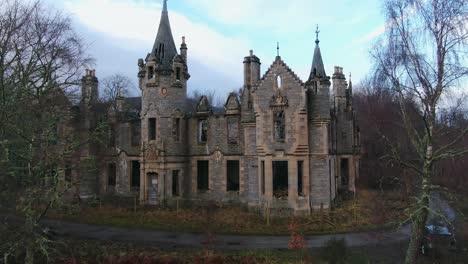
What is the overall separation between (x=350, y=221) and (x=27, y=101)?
16780 mm

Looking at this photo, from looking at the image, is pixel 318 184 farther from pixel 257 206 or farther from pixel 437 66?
pixel 437 66

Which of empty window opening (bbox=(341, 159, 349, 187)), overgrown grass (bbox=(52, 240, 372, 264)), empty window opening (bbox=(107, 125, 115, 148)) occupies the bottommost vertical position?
overgrown grass (bbox=(52, 240, 372, 264))

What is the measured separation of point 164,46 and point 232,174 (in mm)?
10140

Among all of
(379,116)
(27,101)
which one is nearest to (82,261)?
(27,101)

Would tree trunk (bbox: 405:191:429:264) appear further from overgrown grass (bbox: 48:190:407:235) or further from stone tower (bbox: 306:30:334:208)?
stone tower (bbox: 306:30:334:208)

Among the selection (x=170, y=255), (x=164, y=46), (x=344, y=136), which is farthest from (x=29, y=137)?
(x=344, y=136)

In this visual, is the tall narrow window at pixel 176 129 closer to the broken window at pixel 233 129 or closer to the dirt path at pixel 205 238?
the broken window at pixel 233 129

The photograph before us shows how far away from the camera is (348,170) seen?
3117 centimetres

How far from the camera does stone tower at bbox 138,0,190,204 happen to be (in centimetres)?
2578

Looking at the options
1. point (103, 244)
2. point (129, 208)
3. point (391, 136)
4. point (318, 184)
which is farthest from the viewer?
point (129, 208)

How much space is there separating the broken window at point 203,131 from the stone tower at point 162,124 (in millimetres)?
1215

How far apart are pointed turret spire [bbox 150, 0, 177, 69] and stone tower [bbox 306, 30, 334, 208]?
9782 mm

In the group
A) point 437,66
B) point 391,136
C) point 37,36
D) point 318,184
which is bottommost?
point 318,184

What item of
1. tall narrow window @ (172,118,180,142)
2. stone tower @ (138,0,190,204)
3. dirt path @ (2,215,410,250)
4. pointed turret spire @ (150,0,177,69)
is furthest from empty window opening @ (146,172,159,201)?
pointed turret spire @ (150,0,177,69)
